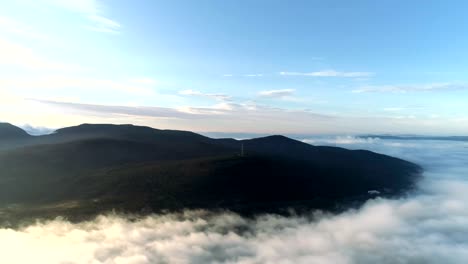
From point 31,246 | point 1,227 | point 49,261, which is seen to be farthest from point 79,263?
point 1,227

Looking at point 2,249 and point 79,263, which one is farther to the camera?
point 79,263

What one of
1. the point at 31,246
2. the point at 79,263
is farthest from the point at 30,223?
the point at 79,263

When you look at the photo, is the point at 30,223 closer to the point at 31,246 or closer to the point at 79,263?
the point at 31,246

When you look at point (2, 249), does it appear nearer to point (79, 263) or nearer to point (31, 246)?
point (31, 246)

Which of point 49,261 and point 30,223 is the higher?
point 30,223

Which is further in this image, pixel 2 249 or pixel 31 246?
pixel 31 246

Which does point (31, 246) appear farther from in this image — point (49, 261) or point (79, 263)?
point (79, 263)

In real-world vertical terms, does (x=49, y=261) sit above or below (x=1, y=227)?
below
